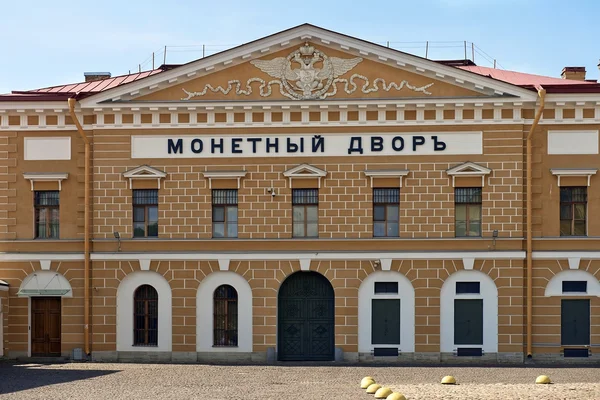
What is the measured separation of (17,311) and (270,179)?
9716 mm

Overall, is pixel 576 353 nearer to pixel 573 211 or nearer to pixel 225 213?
pixel 573 211

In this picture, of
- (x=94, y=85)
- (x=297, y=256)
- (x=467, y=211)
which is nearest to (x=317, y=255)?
(x=297, y=256)

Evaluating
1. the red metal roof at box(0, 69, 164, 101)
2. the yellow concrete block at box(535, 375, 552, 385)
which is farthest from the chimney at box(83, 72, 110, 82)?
the yellow concrete block at box(535, 375, 552, 385)

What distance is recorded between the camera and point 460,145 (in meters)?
32.3

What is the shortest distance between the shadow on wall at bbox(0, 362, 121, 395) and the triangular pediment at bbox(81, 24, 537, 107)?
9.16m

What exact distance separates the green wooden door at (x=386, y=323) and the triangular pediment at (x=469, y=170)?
4634 mm

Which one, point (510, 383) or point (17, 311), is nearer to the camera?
point (510, 383)

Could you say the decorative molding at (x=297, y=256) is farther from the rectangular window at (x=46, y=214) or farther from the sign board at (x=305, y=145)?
the sign board at (x=305, y=145)

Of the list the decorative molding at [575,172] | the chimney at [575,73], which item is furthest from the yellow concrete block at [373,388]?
the chimney at [575,73]

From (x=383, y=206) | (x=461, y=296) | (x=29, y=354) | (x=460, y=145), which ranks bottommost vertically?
(x=29, y=354)

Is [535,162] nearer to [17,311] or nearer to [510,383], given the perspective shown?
[510,383]

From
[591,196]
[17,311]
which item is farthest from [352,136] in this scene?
[17,311]

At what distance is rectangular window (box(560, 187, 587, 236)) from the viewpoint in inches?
1272

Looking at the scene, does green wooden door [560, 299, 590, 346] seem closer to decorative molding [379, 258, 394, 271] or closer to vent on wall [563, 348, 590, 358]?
vent on wall [563, 348, 590, 358]
